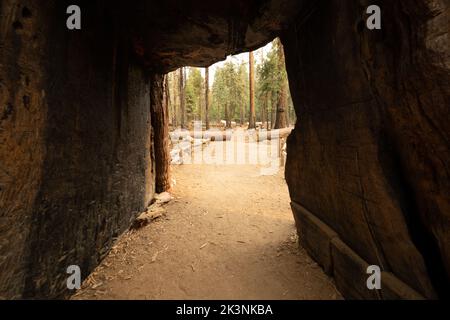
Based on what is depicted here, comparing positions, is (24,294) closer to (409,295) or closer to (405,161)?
(409,295)

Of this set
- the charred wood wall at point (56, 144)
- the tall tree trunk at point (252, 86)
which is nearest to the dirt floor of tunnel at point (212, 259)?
the charred wood wall at point (56, 144)

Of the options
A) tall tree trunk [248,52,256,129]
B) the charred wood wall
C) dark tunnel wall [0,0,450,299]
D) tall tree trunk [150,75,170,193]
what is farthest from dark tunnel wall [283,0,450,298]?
tall tree trunk [248,52,256,129]

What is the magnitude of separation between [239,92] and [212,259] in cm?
3574

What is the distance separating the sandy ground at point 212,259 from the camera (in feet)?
8.98

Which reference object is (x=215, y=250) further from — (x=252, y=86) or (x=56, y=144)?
(x=252, y=86)

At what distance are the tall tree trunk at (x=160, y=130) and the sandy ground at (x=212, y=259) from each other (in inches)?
28.5

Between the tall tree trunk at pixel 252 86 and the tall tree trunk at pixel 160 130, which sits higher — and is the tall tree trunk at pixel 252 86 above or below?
above

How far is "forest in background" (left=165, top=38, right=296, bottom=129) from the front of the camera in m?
16.0

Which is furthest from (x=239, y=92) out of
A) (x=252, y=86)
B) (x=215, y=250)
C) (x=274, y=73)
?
(x=215, y=250)

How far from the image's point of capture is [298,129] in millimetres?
3463

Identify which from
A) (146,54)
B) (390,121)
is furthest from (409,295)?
(146,54)

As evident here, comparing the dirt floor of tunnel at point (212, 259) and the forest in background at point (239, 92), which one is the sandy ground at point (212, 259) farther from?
the forest in background at point (239, 92)

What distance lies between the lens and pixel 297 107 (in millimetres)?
3461

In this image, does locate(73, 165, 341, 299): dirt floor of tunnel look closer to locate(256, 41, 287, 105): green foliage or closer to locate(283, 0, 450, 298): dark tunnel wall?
locate(283, 0, 450, 298): dark tunnel wall
